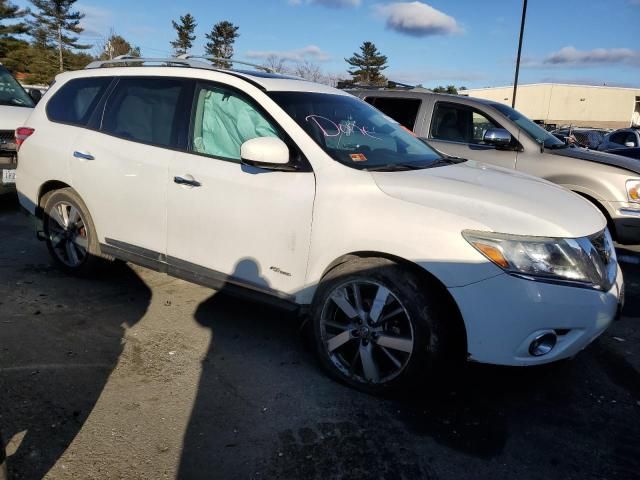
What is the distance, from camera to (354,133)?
363 centimetres

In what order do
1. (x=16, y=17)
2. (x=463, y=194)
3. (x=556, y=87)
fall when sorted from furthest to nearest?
(x=556, y=87) < (x=16, y=17) < (x=463, y=194)

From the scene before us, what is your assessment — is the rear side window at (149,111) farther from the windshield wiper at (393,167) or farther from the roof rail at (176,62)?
the windshield wiper at (393,167)

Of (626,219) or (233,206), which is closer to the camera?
(233,206)

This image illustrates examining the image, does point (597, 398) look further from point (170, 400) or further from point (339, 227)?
point (170, 400)

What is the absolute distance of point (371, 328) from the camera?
9.80ft

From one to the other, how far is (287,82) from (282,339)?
1876mm

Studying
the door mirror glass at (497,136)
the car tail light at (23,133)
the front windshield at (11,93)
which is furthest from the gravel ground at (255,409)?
the front windshield at (11,93)

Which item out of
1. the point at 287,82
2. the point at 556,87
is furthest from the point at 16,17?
the point at 556,87

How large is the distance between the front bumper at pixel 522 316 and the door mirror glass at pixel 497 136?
3.70 metres

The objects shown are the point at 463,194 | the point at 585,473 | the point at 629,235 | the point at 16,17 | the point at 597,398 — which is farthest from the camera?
the point at 16,17

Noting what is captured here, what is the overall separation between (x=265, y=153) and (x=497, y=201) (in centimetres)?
136

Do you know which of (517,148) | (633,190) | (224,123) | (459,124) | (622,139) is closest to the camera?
(224,123)

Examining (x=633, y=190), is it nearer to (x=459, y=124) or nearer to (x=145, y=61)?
(x=459, y=124)

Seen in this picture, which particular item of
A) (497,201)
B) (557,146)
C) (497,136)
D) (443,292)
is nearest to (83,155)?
(443,292)
